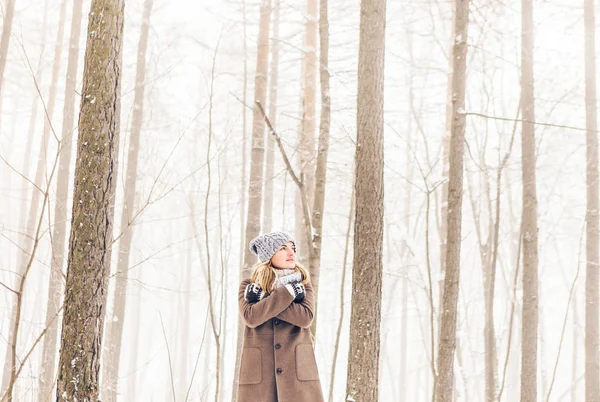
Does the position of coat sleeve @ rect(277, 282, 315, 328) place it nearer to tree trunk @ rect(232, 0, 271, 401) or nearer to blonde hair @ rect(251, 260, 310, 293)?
blonde hair @ rect(251, 260, 310, 293)

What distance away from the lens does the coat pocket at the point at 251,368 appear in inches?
157

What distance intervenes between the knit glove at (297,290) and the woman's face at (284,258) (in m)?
0.17

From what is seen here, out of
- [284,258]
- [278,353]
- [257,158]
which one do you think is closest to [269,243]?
[284,258]

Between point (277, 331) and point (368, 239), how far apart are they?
1311mm

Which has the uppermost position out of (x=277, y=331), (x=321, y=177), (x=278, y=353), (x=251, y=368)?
(x=321, y=177)

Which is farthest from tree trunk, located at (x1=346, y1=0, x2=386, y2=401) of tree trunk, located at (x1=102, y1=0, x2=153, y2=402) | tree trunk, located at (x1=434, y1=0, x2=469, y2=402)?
tree trunk, located at (x1=102, y1=0, x2=153, y2=402)

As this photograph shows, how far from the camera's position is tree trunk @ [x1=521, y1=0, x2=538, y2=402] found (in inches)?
302

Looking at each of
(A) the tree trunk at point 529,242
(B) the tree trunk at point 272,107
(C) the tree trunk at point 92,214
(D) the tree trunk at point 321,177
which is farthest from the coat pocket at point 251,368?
(B) the tree trunk at point 272,107

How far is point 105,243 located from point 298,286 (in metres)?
1.37

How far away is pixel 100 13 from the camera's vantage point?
159 inches

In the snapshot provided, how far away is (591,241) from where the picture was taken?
31.4ft

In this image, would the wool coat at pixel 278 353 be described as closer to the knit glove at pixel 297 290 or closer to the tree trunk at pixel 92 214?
the knit glove at pixel 297 290

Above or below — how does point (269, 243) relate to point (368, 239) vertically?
below

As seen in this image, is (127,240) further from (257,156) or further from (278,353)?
(278,353)
